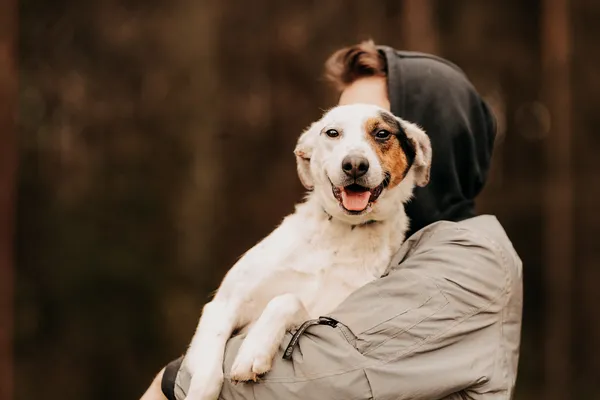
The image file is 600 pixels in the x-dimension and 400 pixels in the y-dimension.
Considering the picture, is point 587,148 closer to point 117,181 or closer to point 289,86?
point 289,86

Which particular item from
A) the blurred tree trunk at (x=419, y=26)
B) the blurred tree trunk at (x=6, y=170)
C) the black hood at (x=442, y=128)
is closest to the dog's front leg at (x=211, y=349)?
the black hood at (x=442, y=128)

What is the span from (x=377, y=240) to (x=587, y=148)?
131 inches

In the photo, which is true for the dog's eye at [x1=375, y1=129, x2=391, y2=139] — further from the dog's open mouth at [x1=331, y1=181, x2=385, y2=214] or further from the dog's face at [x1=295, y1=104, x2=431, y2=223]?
the dog's open mouth at [x1=331, y1=181, x2=385, y2=214]

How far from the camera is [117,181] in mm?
4852

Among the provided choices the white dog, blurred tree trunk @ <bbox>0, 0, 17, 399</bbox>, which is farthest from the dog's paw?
blurred tree trunk @ <bbox>0, 0, 17, 399</bbox>

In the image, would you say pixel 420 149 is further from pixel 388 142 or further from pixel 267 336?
pixel 267 336

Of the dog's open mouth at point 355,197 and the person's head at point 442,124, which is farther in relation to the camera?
the person's head at point 442,124

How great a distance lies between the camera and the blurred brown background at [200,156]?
15.5 ft

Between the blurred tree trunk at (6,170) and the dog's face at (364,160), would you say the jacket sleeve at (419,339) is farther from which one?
the blurred tree trunk at (6,170)

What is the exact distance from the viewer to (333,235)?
6.79ft

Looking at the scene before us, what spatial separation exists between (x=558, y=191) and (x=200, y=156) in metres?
2.42

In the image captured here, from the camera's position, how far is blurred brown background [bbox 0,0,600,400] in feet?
15.5

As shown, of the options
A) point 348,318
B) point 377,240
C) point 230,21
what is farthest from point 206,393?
point 230,21

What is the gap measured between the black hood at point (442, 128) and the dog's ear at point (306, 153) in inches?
10.3
